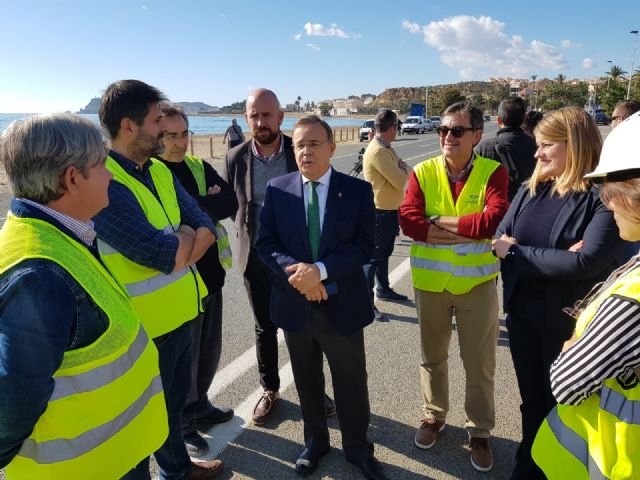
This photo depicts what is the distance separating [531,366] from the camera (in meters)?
2.46

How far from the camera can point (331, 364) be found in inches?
102

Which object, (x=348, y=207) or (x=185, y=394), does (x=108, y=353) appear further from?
(x=348, y=207)

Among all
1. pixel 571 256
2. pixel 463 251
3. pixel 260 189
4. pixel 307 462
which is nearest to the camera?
pixel 571 256

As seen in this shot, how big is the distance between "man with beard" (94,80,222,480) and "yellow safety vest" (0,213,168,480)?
0.41 m

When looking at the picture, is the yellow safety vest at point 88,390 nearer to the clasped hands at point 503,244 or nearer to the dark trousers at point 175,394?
the dark trousers at point 175,394

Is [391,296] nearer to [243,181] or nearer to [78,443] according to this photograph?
[243,181]

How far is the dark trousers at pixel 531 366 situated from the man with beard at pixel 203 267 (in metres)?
1.80

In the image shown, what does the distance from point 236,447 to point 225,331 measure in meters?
1.67

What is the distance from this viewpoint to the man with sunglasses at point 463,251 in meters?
2.75

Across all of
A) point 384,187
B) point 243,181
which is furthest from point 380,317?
point 243,181

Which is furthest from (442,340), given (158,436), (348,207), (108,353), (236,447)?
(108,353)

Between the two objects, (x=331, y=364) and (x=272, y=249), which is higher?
(x=272, y=249)

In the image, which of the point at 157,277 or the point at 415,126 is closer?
the point at 157,277

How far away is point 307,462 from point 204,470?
0.58 meters
